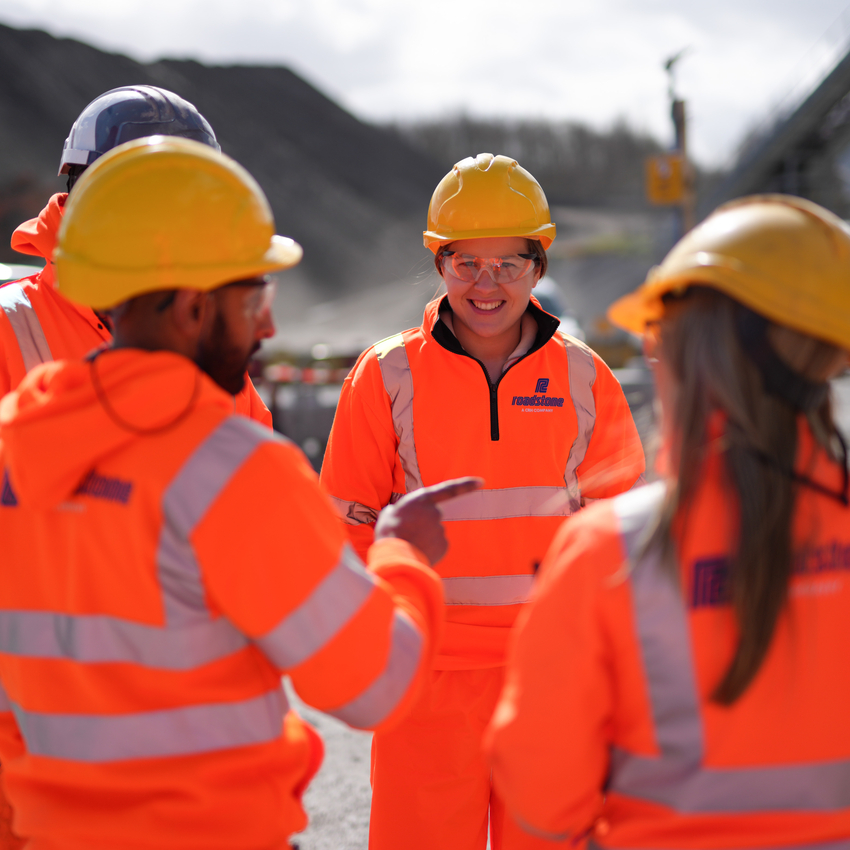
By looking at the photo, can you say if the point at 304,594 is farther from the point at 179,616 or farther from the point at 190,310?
the point at 190,310

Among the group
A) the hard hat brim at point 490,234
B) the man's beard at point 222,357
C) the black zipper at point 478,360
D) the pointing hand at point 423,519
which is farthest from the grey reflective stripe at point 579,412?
the man's beard at point 222,357

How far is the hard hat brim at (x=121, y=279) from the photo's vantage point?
1.47 metres

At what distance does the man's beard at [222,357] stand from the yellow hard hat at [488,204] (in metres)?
1.33

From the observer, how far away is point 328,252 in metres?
52.9

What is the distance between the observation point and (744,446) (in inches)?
52.3

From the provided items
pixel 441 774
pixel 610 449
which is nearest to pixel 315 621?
pixel 441 774

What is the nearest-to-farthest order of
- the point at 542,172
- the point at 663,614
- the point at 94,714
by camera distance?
the point at 663,614 < the point at 94,714 < the point at 542,172

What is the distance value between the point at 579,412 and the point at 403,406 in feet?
1.86

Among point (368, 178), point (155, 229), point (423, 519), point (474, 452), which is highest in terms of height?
point (368, 178)

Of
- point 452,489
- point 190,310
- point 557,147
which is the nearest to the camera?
point 190,310

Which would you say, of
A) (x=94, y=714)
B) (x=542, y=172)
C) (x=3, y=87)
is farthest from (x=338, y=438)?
(x=542, y=172)

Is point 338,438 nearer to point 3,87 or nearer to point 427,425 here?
point 427,425

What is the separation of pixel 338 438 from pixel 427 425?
289 mm

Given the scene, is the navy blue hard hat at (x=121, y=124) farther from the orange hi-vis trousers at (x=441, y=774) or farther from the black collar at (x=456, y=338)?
the orange hi-vis trousers at (x=441, y=774)
